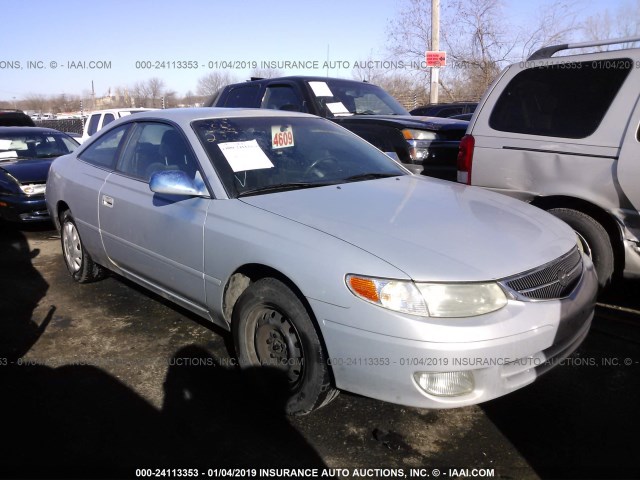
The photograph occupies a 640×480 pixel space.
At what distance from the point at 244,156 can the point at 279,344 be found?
4.03 ft

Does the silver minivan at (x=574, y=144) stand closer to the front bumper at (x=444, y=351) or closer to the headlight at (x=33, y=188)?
the front bumper at (x=444, y=351)

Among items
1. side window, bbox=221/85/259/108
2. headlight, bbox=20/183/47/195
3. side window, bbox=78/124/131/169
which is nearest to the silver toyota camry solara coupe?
side window, bbox=78/124/131/169

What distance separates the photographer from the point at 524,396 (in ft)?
9.89

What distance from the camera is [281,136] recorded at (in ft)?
12.2

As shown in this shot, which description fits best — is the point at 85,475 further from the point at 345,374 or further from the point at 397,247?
the point at 397,247

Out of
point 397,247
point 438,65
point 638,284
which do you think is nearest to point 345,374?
point 397,247

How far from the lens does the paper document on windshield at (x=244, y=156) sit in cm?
330

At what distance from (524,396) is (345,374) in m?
1.18

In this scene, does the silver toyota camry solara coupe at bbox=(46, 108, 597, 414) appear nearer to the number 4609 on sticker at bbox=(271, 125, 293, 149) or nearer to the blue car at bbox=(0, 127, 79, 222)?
the number 4609 on sticker at bbox=(271, 125, 293, 149)

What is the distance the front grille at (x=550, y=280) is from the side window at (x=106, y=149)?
3196mm

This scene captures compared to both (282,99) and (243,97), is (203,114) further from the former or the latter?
(243,97)

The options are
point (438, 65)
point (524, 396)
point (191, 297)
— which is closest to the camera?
point (524, 396)

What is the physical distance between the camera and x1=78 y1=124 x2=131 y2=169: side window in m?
4.31

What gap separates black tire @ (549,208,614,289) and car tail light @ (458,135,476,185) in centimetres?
94
